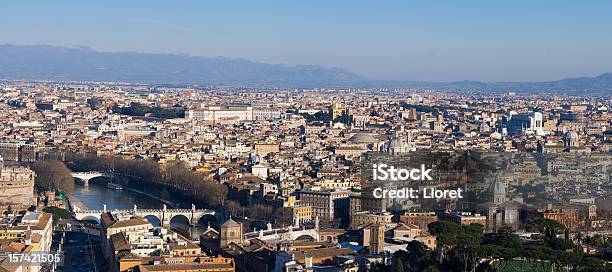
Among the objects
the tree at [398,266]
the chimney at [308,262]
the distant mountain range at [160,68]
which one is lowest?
the distant mountain range at [160,68]

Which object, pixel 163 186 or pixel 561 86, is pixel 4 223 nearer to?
pixel 163 186

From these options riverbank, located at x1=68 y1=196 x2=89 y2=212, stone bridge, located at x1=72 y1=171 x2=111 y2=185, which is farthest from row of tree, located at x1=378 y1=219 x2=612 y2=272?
stone bridge, located at x1=72 y1=171 x2=111 y2=185

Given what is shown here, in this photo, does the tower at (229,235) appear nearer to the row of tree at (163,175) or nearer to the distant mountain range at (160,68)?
the row of tree at (163,175)

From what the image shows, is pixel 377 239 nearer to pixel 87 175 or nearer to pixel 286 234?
pixel 286 234

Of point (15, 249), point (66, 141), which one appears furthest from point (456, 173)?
point (66, 141)

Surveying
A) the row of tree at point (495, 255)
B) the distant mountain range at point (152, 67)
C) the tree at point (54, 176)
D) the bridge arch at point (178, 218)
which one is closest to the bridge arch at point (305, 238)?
the row of tree at point (495, 255)
